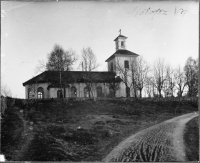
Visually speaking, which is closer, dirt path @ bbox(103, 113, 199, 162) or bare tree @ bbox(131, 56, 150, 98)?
Result: dirt path @ bbox(103, 113, 199, 162)

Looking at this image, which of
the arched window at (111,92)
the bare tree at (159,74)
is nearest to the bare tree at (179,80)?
the bare tree at (159,74)

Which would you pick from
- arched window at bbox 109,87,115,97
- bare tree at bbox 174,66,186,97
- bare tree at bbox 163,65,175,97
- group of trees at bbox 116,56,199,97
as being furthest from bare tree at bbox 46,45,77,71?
bare tree at bbox 174,66,186,97

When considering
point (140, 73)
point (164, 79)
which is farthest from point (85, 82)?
point (164, 79)

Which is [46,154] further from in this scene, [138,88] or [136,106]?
[138,88]

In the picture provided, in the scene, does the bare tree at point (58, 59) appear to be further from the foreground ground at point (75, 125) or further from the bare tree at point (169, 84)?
the bare tree at point (169, 84)

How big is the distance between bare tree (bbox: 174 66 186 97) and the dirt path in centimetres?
97

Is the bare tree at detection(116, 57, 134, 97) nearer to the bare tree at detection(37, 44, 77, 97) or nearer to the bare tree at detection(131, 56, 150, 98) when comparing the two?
the bare tree at detection(131, 56, 150, 98)

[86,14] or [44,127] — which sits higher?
[86,14]

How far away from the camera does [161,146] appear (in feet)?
14.2

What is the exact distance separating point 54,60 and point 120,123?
2.59m

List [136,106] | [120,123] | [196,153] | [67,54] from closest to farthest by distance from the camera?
1. [196,153]
2. [120,123]
3. [67,54]
4. [136,106]

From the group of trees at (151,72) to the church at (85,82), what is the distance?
16 cm

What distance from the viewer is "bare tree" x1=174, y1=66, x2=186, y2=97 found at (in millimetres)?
5371

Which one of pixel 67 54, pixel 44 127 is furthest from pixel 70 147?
pixel 67 54
